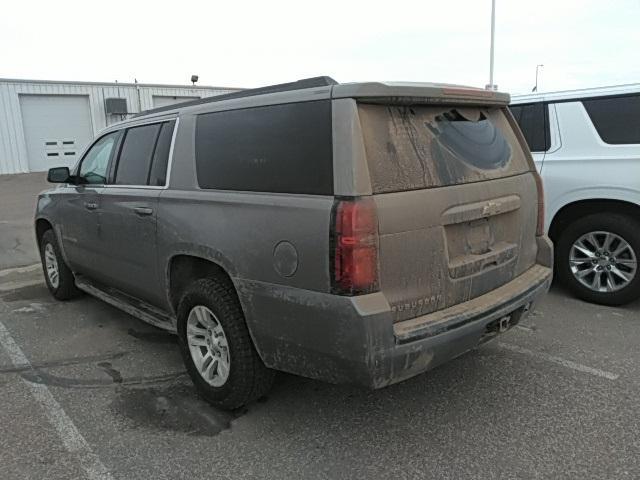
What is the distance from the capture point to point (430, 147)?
2.78 m

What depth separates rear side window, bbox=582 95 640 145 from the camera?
15.5 feet

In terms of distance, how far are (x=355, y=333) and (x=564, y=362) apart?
2140 millimetres

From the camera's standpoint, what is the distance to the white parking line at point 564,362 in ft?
11.7

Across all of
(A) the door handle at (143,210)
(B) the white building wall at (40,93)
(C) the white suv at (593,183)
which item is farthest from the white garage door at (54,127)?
(C) the white suv at (593,183)

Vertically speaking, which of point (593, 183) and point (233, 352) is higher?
point (593, 183)

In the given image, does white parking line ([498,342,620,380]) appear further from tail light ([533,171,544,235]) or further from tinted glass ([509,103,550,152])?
tinted glass ([509,103,550,152])

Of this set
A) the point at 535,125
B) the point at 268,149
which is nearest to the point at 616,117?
the point at 535,125

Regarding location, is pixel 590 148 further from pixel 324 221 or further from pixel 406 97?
pixel 324 221

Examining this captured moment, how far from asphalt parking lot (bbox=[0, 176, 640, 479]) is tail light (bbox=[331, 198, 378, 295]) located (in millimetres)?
973

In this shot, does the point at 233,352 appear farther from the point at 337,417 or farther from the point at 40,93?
the point at 40,93

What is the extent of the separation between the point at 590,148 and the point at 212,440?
13.6 feet

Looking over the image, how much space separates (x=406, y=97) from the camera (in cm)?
264

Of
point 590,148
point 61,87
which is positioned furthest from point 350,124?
point 61,87

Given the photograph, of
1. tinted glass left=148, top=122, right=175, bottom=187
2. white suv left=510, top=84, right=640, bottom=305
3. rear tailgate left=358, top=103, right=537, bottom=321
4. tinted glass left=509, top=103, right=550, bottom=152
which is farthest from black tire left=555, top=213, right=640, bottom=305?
tinted glass left=148, top=122, right=175, bottom=187
